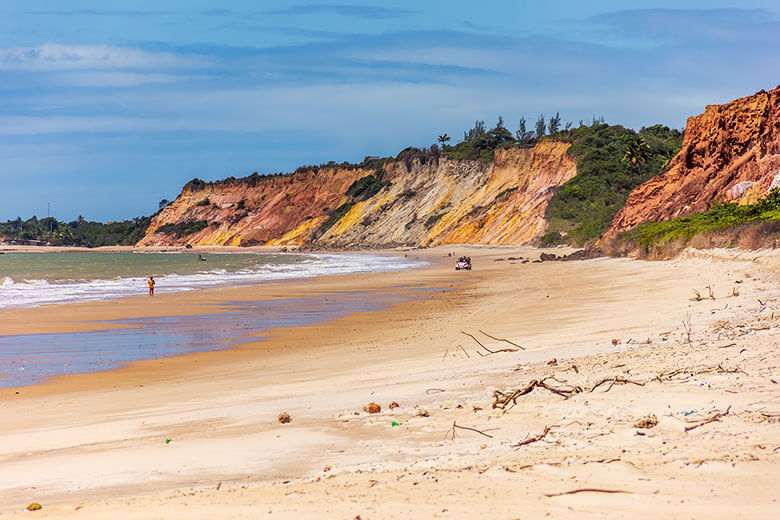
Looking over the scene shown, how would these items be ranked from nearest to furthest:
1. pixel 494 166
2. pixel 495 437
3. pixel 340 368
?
pixel 495 437, pixel 340 368, pixel 494 166

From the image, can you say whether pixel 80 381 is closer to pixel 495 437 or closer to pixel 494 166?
pixel 495 437

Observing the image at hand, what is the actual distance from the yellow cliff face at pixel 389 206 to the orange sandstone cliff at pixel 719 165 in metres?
23.7

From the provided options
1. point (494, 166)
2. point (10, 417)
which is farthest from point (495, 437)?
point (494, 166)

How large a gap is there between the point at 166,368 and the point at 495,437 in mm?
7750

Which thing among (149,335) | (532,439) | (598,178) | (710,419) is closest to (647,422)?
(710,419)

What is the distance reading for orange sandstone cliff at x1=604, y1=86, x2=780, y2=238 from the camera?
114ft

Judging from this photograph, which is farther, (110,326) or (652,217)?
(652,217)

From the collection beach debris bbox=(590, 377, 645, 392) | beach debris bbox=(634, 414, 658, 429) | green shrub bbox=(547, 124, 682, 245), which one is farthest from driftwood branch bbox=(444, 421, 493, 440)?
green shrub bbox=(547, 124, 682, 245)

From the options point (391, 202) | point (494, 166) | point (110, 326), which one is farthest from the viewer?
point (391, 202)

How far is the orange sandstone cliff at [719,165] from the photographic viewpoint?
34719mm

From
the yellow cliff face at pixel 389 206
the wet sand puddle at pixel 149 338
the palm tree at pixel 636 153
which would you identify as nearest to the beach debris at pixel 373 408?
the wet sand puddle at pixel 149 338

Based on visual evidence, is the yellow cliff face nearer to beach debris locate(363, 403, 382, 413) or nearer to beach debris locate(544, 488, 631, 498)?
beach debris locate(363, 403, 382, 413)

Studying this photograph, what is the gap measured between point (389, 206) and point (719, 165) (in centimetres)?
6697

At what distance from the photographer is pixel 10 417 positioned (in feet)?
26.6
